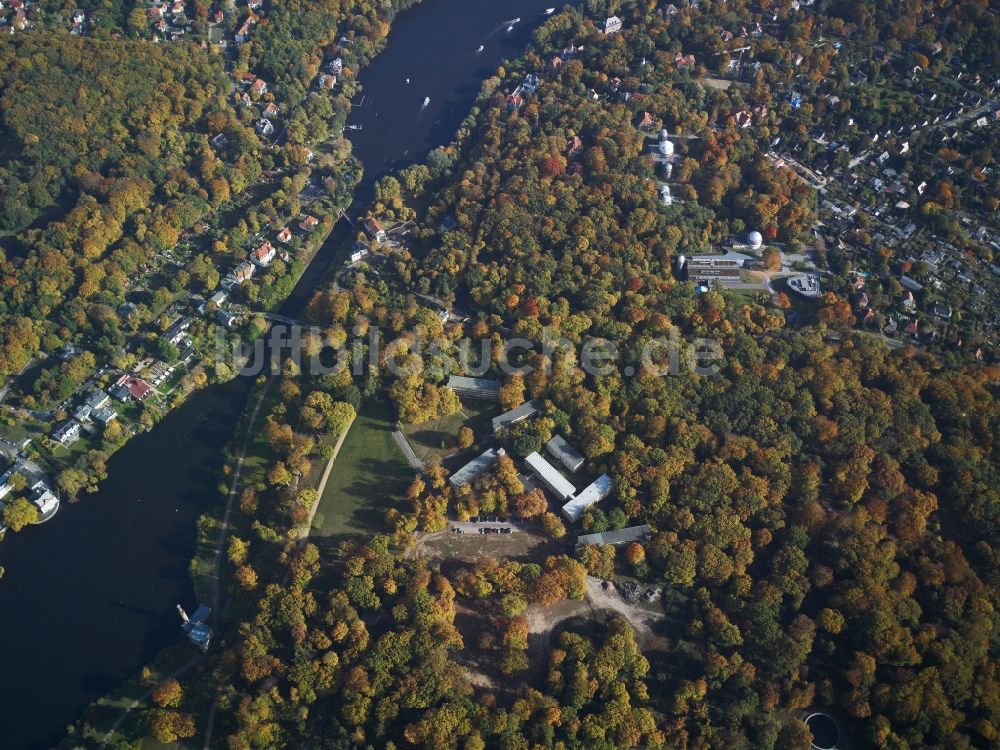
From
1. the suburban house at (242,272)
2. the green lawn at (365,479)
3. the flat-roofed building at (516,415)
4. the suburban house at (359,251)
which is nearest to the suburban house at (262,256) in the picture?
the suburban house at (242,272)

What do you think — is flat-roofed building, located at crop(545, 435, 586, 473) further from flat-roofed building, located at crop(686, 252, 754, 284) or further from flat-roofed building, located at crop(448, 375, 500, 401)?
flat-roofed building, located at crop(686, 252, 754, 284)

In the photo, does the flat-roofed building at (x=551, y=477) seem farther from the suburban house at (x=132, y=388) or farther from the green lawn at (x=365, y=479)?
the suburban house at (x=132, y=388)

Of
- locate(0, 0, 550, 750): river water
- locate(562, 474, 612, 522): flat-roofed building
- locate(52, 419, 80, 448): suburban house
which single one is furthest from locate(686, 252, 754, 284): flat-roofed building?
locate(52, 419, 80, 448): suburban house

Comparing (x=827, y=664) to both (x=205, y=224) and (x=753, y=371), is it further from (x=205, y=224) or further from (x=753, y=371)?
(x=205, y=224)

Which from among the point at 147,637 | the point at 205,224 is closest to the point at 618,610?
the point at 147,637

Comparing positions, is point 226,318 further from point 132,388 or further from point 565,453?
point 565,453
